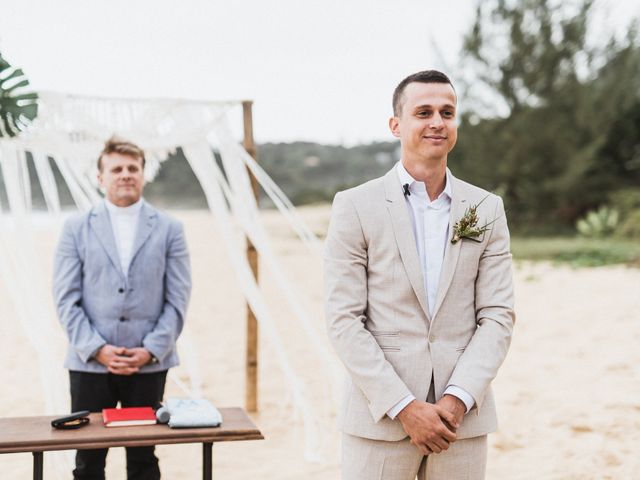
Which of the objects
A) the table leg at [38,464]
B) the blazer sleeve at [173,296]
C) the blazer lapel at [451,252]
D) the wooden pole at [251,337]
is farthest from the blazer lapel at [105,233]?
the wooden pole at [251,337]

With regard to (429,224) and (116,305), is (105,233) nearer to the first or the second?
(116,305)

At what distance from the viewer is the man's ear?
6.51ft

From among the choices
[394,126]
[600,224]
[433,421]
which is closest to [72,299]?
[394,126]

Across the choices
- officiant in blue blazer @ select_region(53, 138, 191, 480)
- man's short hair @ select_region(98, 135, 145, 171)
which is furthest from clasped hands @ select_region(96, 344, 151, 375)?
man's short hair @ select_region(98, 135, 145, 171)

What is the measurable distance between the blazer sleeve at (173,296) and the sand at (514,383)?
108 cm

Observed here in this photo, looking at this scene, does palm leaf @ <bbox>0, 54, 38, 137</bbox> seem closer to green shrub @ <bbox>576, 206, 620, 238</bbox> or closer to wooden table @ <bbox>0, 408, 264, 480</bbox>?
wooden table @ <bbox>0, 408, 264, 480</bbox>

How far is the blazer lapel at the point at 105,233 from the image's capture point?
2.93 m

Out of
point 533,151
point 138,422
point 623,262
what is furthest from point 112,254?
point 533,151

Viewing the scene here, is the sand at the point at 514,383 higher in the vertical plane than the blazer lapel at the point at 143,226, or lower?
lower

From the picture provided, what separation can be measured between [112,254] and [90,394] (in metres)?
0.53

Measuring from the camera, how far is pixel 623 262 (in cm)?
1025

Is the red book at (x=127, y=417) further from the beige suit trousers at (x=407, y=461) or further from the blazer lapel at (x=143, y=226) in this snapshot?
the beige suit trousers at (x=407, y=461)

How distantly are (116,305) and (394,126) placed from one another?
1433 mm

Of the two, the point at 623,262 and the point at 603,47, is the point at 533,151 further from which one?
the point at 623,262
